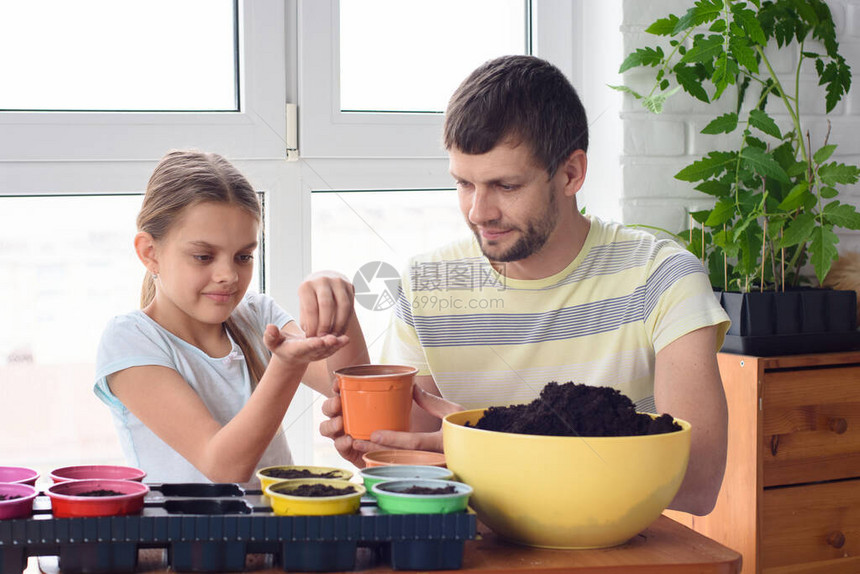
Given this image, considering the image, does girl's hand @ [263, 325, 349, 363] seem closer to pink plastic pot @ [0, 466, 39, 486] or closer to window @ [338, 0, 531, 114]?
pink plastic pot @ [0, 466, 39, 486]

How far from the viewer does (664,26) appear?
1770 millimetres

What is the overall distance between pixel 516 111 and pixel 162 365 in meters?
0.58

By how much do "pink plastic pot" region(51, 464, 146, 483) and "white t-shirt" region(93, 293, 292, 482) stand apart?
40cm

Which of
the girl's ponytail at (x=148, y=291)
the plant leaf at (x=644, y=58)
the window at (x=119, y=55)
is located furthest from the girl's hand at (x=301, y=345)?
the plant leaf at (x=644, y=58)

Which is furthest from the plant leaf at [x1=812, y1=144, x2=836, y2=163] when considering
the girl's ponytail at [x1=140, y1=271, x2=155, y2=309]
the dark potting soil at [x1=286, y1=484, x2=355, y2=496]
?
the dark potting soil at [x1=286, y1=484, x2=355, y2=496]

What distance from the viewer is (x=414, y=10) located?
1.95 m

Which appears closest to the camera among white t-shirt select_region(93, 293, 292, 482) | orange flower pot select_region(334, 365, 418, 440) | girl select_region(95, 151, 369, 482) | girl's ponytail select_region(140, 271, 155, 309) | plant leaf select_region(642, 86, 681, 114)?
orange flower pot select_region(334, 365, 418, 440)

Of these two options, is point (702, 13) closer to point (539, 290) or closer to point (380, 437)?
point (539, 290)

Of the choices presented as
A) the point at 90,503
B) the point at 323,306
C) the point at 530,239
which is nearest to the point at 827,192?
the point at 530,239

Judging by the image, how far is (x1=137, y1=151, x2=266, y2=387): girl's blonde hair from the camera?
3.99ft

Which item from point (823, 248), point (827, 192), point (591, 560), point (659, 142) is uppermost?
point (659, 142)

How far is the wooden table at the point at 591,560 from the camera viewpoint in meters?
0.63

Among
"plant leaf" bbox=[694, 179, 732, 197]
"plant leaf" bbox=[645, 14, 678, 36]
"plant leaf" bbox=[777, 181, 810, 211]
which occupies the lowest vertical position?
"plant leaf" bbox=[777, 181, 810, 211]

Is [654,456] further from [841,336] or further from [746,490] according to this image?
[841,336]
